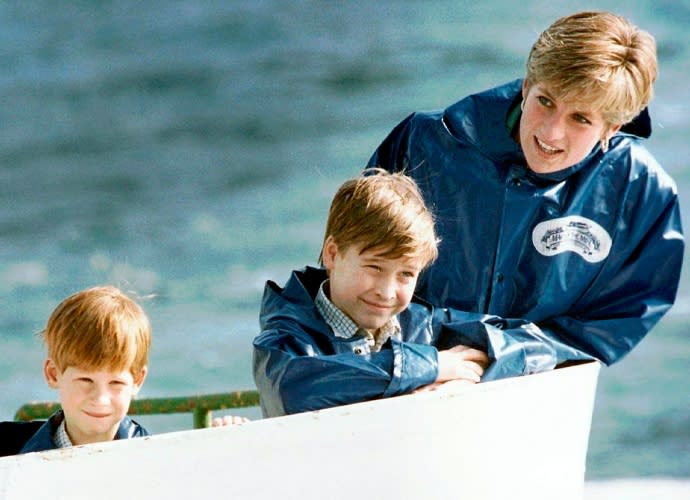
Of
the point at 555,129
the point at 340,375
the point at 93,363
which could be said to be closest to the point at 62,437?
the point at 93,363

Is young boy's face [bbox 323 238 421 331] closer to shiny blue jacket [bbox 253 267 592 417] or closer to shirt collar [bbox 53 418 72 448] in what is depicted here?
shiny blue jacket [bbox 253 267 592 417]

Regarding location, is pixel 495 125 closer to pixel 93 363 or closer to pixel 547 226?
pixel 547 226

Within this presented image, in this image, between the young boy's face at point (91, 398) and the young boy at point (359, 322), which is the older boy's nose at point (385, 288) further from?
the young boy's face at point (91, 398)

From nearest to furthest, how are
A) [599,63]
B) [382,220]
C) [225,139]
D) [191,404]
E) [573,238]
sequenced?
[382,220] → [599,63] → [573,238] → [191,404] → [225,139]

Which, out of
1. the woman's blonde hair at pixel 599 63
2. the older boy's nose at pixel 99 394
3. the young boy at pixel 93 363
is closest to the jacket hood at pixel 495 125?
the woman's blonde hair at pixel 599 63

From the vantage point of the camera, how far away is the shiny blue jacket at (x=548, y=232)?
9.26ft

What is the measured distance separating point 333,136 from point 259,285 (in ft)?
4.72

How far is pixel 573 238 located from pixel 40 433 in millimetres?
1163

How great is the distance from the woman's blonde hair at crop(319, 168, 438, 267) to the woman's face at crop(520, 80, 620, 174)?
368mm

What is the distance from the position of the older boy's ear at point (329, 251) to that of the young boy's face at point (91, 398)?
1.36 feet

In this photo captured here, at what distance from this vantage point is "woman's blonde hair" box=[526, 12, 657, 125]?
2609 mm

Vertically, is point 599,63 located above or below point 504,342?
above

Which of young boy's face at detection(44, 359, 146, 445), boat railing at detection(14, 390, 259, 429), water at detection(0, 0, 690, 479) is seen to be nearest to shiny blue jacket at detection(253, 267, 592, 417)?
young boy's face at detection(44, 359, 146, 445)

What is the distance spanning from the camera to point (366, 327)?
2.41m
